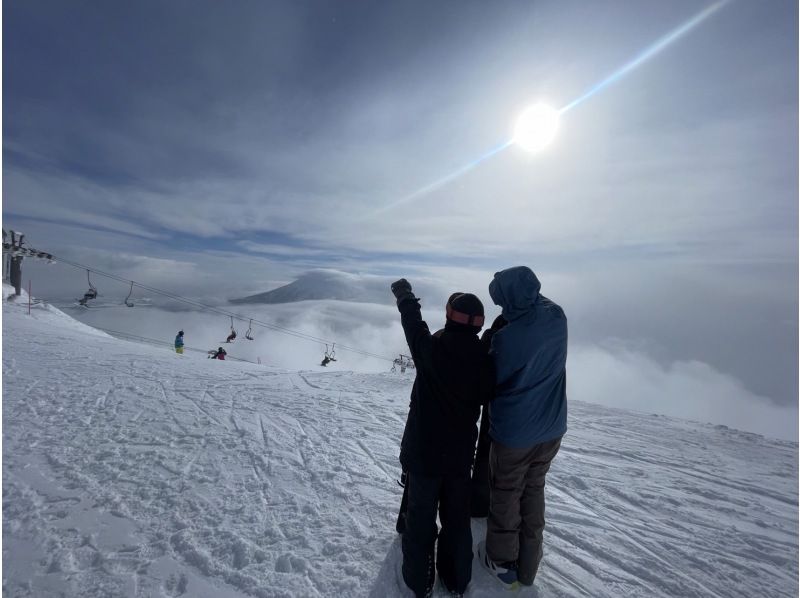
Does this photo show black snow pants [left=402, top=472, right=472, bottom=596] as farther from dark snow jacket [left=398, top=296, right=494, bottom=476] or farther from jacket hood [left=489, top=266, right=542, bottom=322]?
jacket hood [left=489, top=266, right=542, bottom=322]

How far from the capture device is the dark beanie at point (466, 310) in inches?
97.0

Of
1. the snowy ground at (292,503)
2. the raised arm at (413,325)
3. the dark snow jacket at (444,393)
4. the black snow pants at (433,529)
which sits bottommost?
the snowy ground at (292,503)

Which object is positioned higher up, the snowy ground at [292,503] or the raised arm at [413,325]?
the raised arm at [413,325]

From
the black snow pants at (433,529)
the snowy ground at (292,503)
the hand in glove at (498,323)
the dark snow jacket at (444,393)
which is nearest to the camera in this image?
the dark snow jacket at (444,393)

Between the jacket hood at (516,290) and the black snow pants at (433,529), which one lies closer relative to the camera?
the jacket hood at (516,290)

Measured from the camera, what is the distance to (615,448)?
6.26 m

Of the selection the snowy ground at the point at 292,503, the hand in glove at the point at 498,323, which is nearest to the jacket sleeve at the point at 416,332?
the hand in glove at the point at 498,323

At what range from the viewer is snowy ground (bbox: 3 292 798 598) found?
2.83 meters

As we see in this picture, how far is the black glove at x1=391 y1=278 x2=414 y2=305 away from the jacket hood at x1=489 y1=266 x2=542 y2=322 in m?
0.65

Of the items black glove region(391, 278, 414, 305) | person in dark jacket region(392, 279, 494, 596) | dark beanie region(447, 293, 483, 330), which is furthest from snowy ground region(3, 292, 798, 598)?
black glove region(391, 278, 414, 305)

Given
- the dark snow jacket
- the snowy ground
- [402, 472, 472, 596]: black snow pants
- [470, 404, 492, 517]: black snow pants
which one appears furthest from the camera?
[470, 404, 492, 517]: black snow pants

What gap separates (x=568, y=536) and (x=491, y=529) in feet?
4.52

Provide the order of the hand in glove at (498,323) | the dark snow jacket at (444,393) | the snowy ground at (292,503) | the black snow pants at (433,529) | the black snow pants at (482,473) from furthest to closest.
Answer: the black snow pants at (482,473) → the hand in glove at (498,323) → the snowy ground at (292,503) → the black snow pants at (433,529) → the dark snow jacket at (444,393)

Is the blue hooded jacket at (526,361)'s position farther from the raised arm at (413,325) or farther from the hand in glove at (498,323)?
the raised arm at (413,325)
